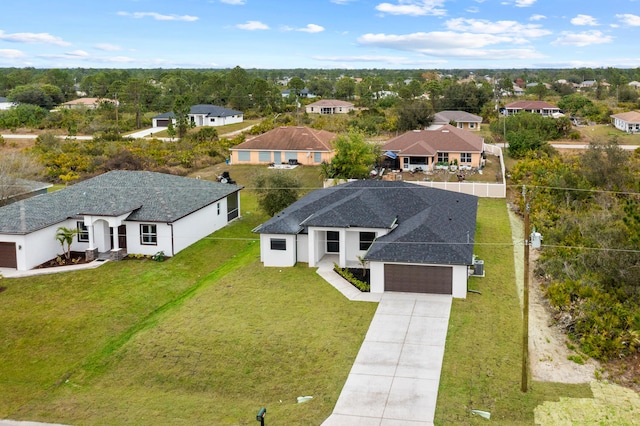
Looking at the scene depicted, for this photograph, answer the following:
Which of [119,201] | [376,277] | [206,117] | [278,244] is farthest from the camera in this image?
[206,117]

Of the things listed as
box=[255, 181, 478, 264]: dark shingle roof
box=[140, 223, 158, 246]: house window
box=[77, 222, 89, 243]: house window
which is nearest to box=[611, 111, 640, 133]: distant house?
box=[255, 181, 478, 264]: dark shingle roof

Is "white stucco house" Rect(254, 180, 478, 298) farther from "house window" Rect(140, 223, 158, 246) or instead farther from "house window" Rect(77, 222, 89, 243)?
"house window" Rect(77, 222, 89, 243)

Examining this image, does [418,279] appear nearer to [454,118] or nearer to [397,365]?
[397,365]

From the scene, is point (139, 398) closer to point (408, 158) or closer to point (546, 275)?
point (546, 275)

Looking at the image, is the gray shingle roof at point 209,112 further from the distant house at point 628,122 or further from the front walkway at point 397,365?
the front walkway at point 397,365

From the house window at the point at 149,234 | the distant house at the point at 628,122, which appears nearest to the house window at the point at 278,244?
the house window at the point at 149,234

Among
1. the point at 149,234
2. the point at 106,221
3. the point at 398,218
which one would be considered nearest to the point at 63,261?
the point at 106,221
